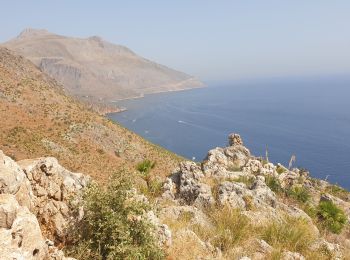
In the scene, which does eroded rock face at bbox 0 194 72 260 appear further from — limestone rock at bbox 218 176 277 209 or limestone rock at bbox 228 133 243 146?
limestone rock at bbox 228 133 243 146

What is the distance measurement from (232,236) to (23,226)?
4915 millimetres

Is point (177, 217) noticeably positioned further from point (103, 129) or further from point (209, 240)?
point (103, 129)

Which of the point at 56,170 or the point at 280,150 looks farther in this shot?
the point at 280,150

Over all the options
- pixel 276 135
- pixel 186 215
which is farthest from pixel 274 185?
pixel 276 135

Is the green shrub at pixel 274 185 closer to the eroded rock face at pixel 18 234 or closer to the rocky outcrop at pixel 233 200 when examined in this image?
the rocky outcrop at pixel 233 200

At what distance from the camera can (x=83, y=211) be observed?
7.21 m

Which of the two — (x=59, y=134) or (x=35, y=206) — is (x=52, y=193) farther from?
(x=59, y=134)

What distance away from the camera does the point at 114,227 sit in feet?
21.2

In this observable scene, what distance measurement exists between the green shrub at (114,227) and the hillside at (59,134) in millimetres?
39953

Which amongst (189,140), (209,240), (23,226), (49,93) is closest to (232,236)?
(209,240)

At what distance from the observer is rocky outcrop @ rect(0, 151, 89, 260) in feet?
16.4

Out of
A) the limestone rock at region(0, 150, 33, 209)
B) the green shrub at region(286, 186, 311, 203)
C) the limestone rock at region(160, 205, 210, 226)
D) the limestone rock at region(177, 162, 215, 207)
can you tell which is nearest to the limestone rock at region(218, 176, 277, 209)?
the limestone rock at region(177, 162, 215, 207)

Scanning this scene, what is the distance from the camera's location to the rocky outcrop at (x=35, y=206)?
16.4 ft

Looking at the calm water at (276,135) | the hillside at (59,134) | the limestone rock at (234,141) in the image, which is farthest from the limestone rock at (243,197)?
the calm water at (276,135)
